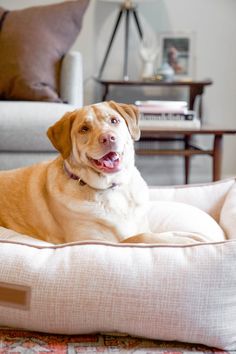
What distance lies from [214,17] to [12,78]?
57.4 inches

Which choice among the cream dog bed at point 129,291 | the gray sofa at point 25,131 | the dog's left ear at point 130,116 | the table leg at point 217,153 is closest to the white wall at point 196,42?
the table leg at point 217,153

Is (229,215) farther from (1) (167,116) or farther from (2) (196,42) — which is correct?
(2) (196,42)

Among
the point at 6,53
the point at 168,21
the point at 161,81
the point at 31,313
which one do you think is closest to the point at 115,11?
the point at 168,21

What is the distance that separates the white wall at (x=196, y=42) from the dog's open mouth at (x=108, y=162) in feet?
6.53

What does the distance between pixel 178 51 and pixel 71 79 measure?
0.97 metres

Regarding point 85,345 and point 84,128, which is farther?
point 84,128

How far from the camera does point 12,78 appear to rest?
2598 millimetres

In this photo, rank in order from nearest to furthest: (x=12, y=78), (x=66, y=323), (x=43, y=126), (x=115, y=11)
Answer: (x=66, y=323) < (x=43, y=126) < (x=12, y=78) < (x=115, y=11)

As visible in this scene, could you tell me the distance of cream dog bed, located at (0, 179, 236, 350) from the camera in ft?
3.78

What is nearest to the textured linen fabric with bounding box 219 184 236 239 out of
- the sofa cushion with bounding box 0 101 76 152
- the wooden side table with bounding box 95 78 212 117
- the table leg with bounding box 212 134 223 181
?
the table leg with bounding box 212 134 223 181

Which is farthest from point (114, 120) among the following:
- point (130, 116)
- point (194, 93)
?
point (194, 93)

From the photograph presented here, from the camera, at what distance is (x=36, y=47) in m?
2.65

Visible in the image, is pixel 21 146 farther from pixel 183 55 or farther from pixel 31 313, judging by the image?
pixel 183 55

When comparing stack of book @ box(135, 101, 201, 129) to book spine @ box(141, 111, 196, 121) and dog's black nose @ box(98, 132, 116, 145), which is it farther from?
dog's black nose @ box(98, 132, 116, 145)
